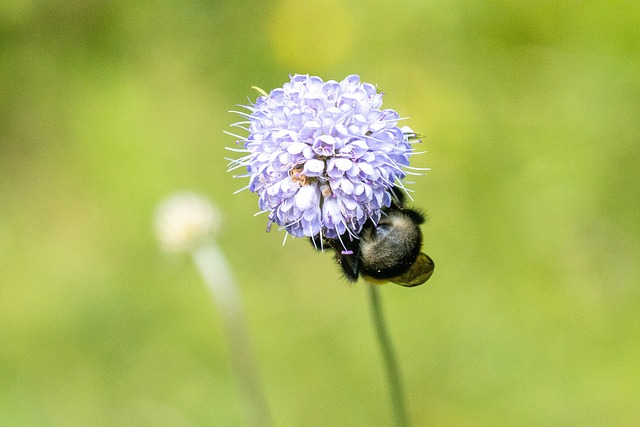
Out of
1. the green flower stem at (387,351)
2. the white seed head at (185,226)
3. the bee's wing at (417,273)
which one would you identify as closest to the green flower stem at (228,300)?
the white seed head at (185,226)

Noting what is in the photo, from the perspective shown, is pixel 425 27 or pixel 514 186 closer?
pixel 514 186

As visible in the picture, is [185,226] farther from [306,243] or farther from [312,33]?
[312,33]

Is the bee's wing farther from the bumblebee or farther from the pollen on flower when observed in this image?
the pollen on flower

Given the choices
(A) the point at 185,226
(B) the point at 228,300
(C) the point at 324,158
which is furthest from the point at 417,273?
(A) the point at 185,226

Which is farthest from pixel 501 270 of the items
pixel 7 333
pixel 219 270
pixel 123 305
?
pixel 7 333

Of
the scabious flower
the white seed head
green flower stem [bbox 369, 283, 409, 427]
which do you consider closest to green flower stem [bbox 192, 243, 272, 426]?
the white seed head

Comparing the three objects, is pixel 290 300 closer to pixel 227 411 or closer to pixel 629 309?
pixel 227 411

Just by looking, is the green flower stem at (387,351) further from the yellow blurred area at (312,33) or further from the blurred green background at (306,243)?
the yellow blurred area at (312,33)

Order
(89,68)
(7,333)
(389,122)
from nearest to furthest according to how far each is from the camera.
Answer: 1. (389,122)
2. (7,333)
3. (89,68)
